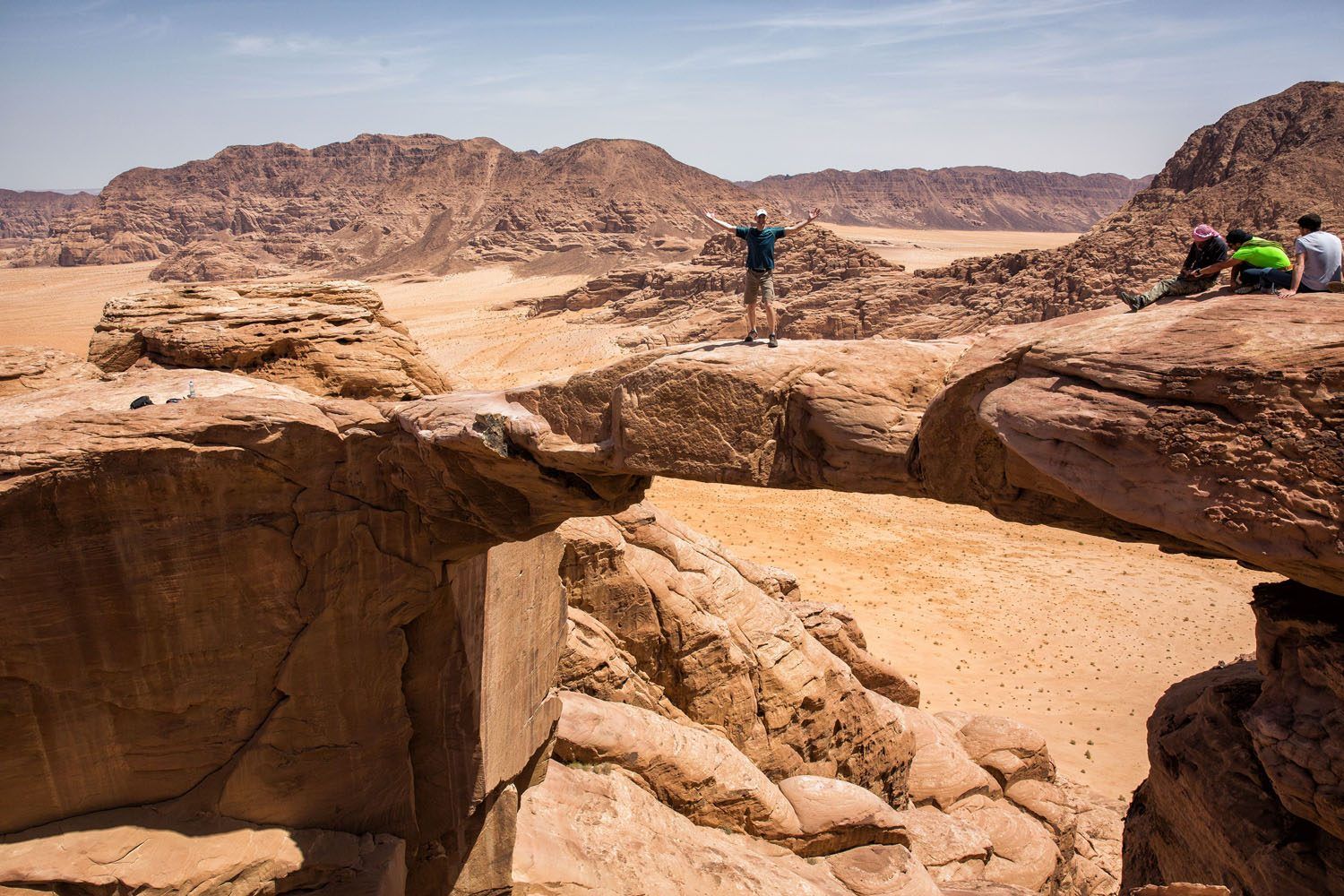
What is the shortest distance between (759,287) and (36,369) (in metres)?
7.85

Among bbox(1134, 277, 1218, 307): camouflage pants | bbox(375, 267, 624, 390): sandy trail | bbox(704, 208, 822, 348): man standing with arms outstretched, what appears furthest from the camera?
bbox(375, 267, 624, 390): sandy trail

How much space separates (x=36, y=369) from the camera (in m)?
9.67

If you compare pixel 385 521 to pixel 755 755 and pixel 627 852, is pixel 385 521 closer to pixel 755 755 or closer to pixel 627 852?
pixel 627 852

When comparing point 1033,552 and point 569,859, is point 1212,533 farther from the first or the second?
point 1033,552

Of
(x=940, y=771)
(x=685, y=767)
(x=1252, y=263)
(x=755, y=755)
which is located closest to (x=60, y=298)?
(x=755, y=755)

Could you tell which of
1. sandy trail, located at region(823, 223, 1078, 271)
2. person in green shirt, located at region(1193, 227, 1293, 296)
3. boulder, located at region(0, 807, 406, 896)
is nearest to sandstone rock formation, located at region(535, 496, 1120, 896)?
boulder, located at region(0, 807, 406, 896)

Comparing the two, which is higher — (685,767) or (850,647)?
(685,767)

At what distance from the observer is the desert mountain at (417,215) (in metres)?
99.4

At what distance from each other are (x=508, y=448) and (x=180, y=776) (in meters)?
4.23

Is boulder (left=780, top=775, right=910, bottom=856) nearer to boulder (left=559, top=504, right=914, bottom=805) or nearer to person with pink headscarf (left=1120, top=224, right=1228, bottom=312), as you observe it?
boulder (left=559, top=504, right=914, bottom=805)

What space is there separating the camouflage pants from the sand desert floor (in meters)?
13.1

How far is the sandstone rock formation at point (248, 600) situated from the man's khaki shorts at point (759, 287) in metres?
2.09

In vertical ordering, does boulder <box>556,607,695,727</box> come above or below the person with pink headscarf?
below

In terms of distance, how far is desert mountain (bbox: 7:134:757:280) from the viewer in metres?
99.4
